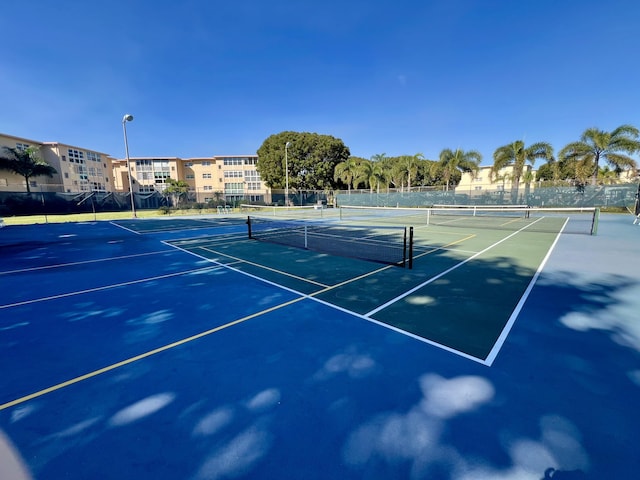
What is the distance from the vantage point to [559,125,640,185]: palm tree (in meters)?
25.2

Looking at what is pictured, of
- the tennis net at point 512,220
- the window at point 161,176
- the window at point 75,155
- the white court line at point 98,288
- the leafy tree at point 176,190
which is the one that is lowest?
the white court line at point 98,288

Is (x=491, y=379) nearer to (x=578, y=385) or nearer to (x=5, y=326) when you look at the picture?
(x=578, y=385)

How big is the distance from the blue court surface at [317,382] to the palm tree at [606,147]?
29339 mm

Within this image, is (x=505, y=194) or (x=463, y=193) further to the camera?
(x=463, y=193)

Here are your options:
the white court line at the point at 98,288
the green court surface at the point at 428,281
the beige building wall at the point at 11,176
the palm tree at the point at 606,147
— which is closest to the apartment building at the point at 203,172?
the beige building wall at the point at 11,176

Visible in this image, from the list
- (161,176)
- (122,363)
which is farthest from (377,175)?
(161,176)

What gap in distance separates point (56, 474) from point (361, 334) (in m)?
3.28

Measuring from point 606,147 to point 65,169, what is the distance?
243 ft

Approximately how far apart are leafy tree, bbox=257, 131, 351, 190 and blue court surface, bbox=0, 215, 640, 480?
143ft

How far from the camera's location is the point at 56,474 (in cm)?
205

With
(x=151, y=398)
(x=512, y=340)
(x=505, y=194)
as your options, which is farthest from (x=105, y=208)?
(x=505, y=194)

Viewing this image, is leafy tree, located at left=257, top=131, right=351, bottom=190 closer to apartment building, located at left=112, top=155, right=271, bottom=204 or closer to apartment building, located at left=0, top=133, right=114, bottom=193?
apartment building, located at left=112, top=155, right=271, bottom=204

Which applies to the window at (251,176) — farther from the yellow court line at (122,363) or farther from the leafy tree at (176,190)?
the yellow court line at (122,363)

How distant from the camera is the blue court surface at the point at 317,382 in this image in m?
2.18
